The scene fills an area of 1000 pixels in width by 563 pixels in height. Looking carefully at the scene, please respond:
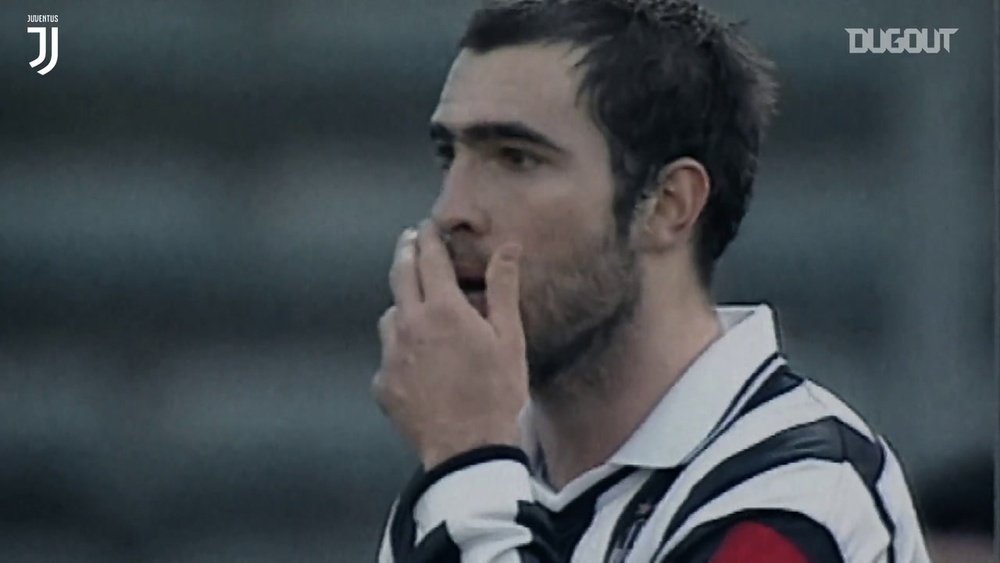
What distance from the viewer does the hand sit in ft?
4.02

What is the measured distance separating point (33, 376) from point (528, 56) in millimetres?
1242

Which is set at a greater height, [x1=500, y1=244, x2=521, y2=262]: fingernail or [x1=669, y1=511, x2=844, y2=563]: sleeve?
Result: [x1=500, y1=244, x2=521, y2=262]: fingernail

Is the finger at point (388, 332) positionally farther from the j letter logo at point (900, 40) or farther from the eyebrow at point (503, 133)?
the j letter logo at point (900, 40)

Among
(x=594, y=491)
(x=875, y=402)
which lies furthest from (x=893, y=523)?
(x=875, y=402)

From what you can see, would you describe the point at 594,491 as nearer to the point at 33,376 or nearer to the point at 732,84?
the point at 732,84

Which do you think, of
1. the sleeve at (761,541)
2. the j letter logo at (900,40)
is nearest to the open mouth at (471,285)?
the sleeve at (761,541)

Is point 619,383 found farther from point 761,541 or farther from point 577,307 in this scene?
point 761,541

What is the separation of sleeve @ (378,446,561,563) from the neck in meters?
0.16

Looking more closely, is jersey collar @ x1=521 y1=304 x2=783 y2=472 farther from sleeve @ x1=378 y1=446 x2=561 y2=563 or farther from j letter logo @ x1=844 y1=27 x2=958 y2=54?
j letter logo @ x1=844 y1=27 x2=958 y2=54

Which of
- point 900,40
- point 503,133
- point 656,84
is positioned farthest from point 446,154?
point 900,40

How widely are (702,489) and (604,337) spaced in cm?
18

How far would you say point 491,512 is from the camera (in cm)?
118

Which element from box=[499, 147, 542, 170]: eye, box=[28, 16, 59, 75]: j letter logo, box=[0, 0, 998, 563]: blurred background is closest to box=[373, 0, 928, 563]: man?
box=[499, 147, 542, 170]: eye

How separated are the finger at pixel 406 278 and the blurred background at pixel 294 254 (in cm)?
104
